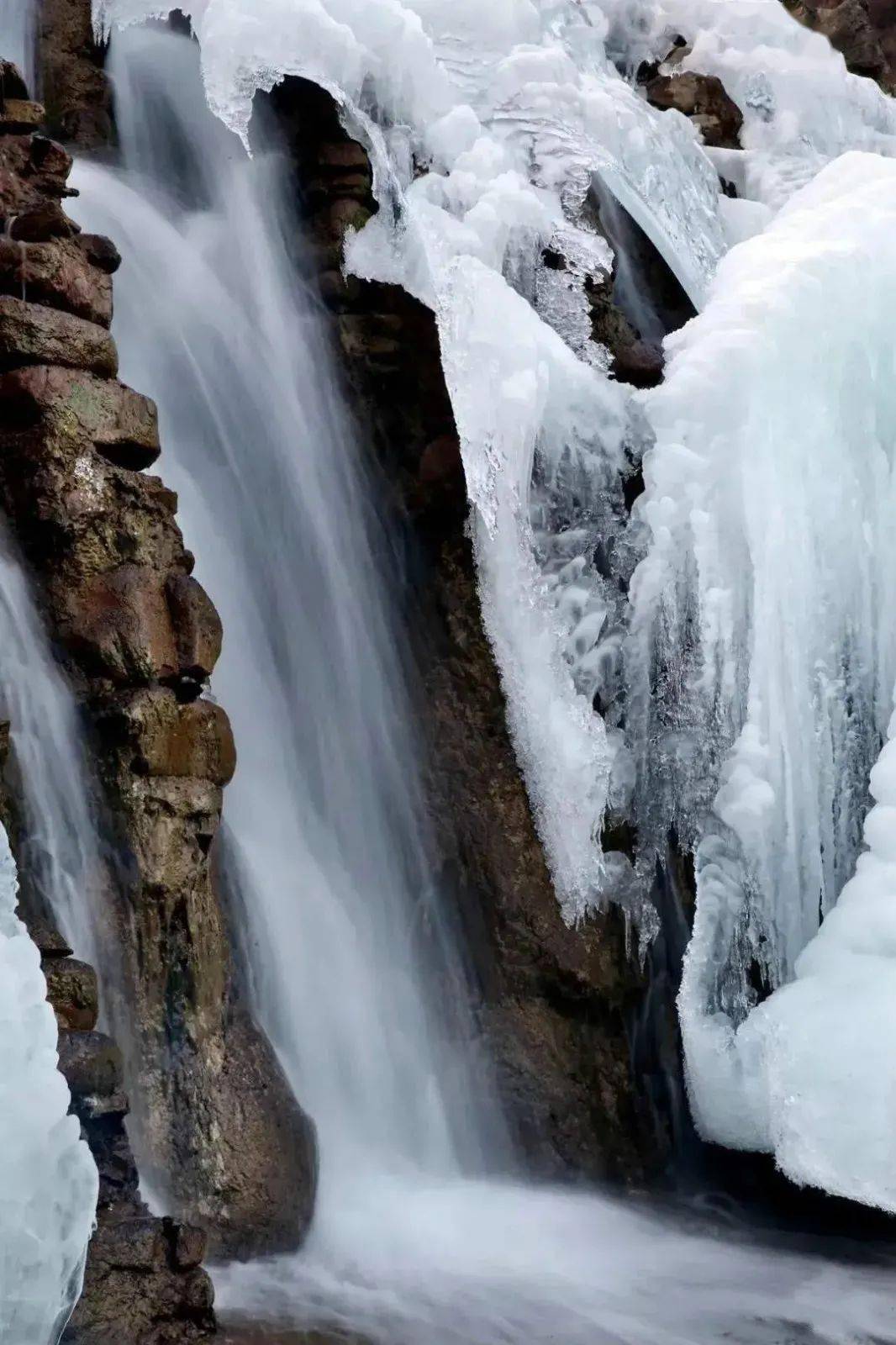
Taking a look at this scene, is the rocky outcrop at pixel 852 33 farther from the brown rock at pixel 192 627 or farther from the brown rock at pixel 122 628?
the brown rock at pixel 122 628

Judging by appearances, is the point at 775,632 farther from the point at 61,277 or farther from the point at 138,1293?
the point at 138,1293

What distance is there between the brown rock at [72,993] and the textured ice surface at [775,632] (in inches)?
80.0

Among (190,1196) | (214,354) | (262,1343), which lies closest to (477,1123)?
(190,1196)

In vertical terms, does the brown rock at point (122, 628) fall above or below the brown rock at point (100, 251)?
below

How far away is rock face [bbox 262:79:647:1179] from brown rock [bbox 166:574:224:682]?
4.20ft

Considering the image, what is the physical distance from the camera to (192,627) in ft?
13.6

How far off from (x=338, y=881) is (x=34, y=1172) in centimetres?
220

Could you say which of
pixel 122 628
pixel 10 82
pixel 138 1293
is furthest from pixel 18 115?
pixel 138 1293

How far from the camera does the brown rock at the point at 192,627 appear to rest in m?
4.12

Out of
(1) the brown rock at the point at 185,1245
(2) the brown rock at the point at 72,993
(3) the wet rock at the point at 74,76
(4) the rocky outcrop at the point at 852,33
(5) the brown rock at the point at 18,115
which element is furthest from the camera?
(4) the rocky outcrop at the point at 852,33

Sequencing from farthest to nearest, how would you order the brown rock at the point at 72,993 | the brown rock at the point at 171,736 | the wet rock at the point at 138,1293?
the brown rock at the point at 171,736 < the brown rock at the point at 72,993 < the wet rock at the point at 138,1293

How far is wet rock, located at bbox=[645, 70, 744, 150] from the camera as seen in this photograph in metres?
7.68

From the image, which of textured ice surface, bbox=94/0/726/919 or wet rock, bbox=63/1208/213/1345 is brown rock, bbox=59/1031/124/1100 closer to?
wet rock, bbox=63/1208/213/1345

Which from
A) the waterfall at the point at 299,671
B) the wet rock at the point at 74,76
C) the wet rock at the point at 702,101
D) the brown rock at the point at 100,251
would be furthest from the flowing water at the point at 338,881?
the wet rock at the point at 702,101
